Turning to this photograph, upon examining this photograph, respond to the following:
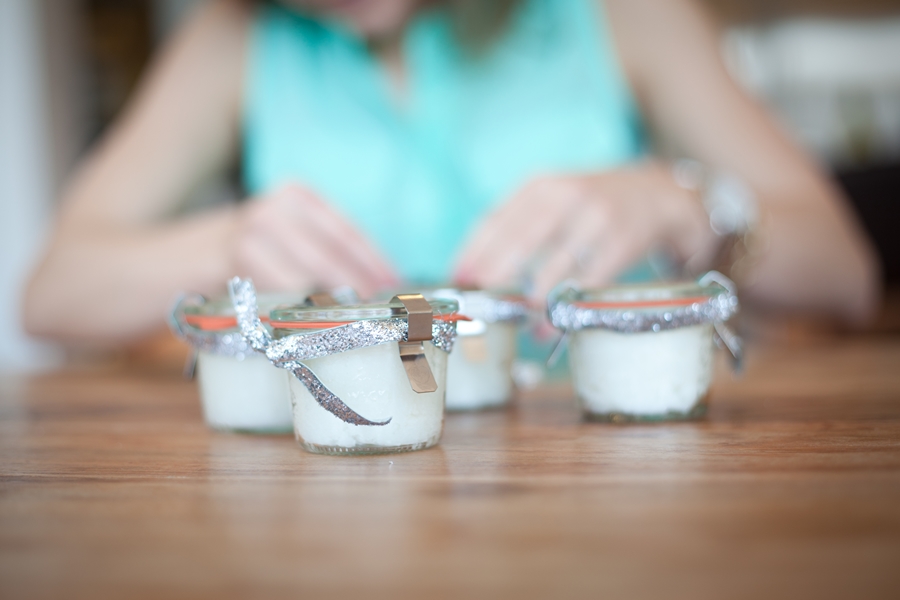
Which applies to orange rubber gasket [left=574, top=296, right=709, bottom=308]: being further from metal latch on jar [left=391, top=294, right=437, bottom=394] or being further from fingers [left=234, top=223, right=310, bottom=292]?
fingers [left=234, top=223, right=310, bottom=292]

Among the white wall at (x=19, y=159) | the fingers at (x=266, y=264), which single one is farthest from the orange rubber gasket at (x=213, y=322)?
the white wall at (x=19, y=159)

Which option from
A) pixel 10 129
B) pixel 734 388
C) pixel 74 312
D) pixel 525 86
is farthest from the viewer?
pixel 10 129

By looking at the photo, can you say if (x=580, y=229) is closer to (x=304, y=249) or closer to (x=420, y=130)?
(x=304, y=249)

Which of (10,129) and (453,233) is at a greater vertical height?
(10,129)

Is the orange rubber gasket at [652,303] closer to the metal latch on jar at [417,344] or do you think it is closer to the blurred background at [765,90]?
the metal latch on jar at [417,344]

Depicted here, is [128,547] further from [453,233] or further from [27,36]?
[27,36]

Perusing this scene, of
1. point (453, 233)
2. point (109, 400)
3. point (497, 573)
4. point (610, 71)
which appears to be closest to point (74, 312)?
point (109, 400)

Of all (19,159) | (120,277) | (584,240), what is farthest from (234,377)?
(19,159)
